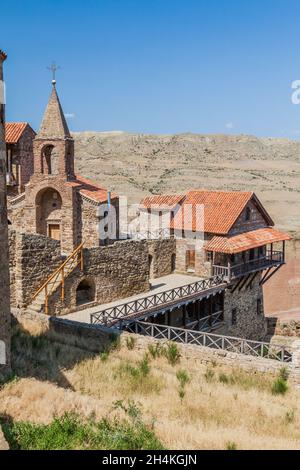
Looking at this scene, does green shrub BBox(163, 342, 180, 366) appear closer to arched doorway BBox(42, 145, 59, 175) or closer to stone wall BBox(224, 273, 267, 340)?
stone wall BBox(224, 273, 267, 340)

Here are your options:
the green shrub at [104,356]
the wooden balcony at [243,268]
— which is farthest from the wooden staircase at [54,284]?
the wooden balcony at [243,268]

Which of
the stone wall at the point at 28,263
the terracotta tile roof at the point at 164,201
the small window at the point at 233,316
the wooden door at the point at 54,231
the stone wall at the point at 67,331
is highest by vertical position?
the terracotta tile roof at the point at 164,201

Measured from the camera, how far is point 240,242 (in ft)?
101

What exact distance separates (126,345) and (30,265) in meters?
6.07

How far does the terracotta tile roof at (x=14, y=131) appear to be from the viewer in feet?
104

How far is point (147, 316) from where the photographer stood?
2456 centimetres

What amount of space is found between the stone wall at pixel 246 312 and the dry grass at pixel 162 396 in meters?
13.9

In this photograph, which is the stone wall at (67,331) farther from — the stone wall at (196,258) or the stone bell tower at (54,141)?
the stone wall at (196,258)

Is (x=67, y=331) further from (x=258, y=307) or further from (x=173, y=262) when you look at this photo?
(x=258, y=307)

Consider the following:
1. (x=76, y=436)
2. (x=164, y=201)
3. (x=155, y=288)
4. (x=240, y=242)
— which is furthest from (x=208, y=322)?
(x=76, y=436)

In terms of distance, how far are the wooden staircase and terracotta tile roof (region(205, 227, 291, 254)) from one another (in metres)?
9.26

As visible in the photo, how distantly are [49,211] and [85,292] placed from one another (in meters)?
5.71
